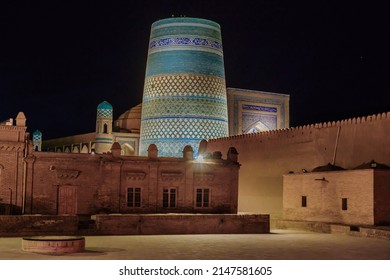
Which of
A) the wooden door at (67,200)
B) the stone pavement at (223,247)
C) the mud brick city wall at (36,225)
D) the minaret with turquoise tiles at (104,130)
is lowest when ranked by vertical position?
the stone pavement at (223,247)

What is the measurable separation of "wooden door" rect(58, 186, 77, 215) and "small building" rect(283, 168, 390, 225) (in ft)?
19.6

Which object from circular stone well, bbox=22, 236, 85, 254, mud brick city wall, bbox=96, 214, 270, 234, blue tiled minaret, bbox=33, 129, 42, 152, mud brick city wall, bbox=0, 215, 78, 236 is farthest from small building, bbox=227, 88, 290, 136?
circular stone well, bbox=22, 236, 85, 254

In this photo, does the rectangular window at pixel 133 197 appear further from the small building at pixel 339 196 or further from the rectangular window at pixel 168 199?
the small building at pixel 339 196

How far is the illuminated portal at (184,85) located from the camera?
23.2 m

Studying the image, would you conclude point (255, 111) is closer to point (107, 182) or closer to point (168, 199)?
point (168, 199)

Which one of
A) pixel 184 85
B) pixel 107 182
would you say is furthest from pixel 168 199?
pixel 184 85

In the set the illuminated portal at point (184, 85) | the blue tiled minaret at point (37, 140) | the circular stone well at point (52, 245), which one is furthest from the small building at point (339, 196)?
the blue tiled minaret at point (37, 140)

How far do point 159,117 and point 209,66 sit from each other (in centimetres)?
240

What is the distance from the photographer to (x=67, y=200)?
1734cm

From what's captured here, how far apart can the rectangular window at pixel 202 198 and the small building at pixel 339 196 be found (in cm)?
235

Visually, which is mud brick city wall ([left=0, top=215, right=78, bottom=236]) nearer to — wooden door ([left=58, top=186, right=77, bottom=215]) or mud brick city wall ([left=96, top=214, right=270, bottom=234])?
mud brick city wall ([left=96, top=214, right=270, bottom=234])

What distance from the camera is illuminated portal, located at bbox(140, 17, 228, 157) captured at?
23203 millimetres

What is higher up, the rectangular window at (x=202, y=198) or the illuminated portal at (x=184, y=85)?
the illuminated portal at (x=184, y=85)

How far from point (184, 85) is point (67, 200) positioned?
23.9 feet
